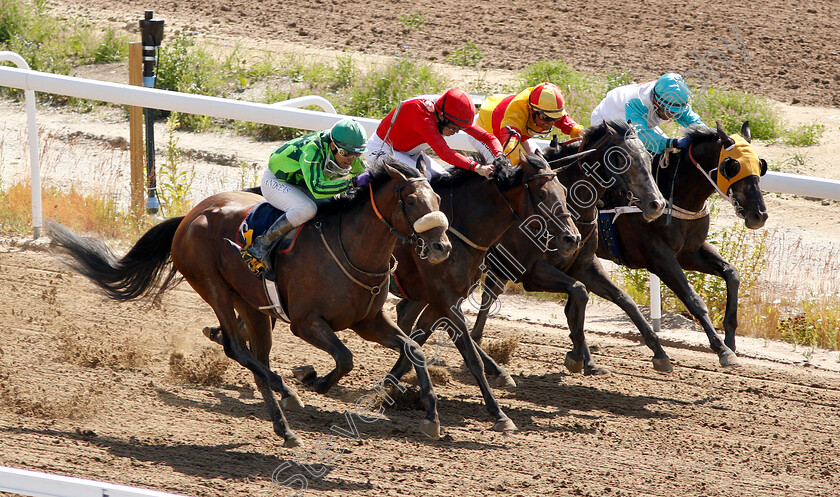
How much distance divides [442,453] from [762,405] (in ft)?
7.36

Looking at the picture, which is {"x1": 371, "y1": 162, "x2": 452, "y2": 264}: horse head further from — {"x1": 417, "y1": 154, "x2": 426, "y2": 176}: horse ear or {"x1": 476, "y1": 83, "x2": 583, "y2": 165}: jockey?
{"x1": 476, "y1": 83, "x2": 583, "y2": 165}: jockey

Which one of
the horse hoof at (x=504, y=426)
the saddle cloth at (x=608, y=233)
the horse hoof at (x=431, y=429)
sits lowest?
the horse hoof at (x=504, y=426)

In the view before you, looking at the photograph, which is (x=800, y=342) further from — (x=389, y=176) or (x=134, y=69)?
(x=134, y=69)

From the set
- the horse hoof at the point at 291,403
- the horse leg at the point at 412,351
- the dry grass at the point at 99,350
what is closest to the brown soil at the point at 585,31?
the dry grass at the point at 99,350

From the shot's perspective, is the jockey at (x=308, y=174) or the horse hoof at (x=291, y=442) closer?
the horse hoof at (x=291, y=442)

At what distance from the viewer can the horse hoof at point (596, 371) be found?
6.46 meters

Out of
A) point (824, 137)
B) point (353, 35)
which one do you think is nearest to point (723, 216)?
point (824, 137)

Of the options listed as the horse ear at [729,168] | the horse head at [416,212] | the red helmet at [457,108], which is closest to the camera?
the horse head at [416,212]

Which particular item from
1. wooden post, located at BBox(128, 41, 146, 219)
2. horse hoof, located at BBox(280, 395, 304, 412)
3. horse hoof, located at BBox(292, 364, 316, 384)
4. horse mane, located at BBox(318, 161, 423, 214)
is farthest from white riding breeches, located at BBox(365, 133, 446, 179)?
wooden post, located at BBox(128, 41, 146, 219)

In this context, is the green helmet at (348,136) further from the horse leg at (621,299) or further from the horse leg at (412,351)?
the horse leg at (621,299)

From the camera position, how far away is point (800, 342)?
7199 mm

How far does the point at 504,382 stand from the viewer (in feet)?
20.1

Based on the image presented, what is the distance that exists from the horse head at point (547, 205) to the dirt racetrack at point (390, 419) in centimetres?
111

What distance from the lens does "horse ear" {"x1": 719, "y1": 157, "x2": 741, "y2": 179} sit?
6.27m
